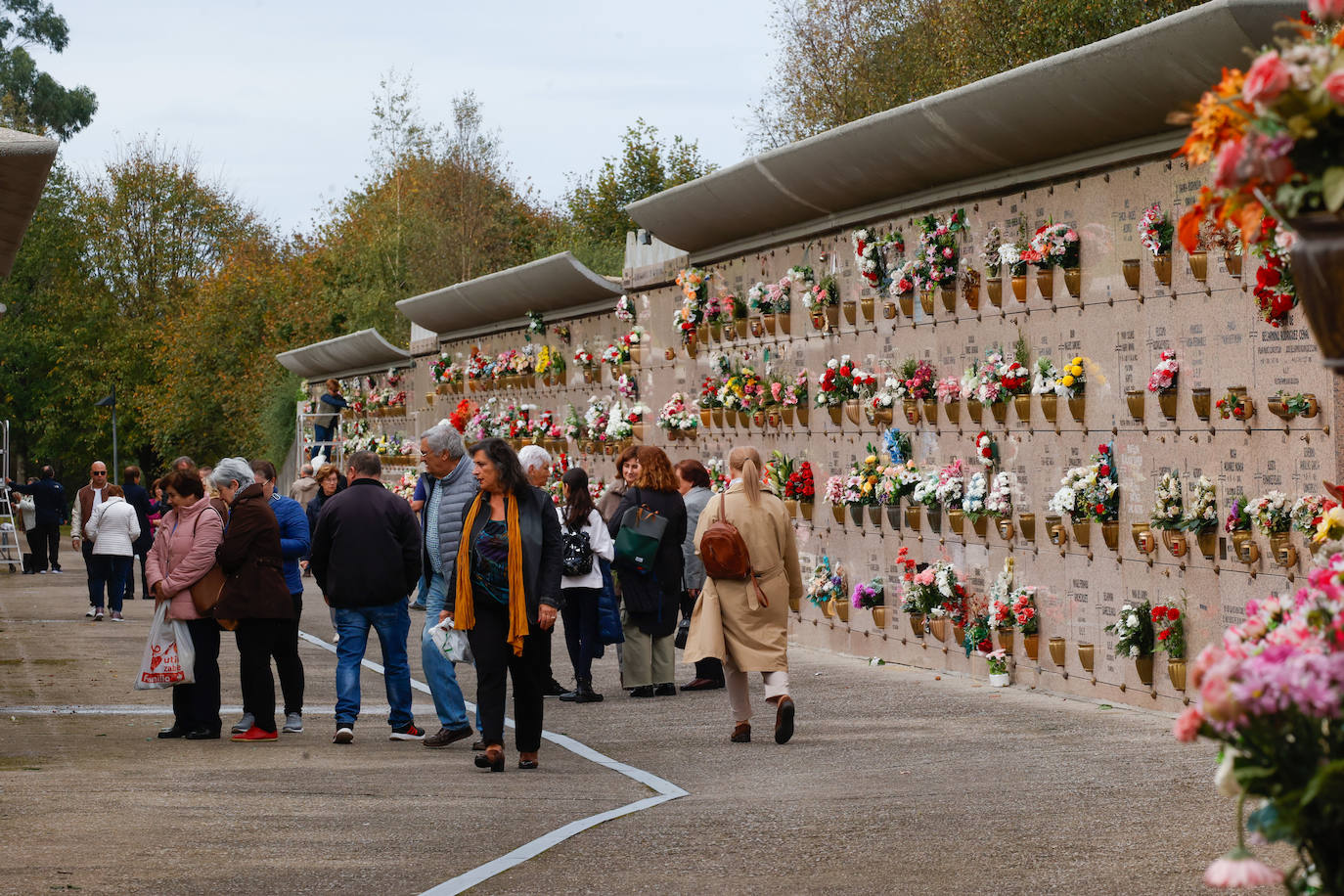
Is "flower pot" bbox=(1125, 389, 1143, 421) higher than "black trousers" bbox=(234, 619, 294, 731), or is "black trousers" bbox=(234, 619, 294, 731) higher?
"flower pot" bbox=(1125, 389, 1143, 421)

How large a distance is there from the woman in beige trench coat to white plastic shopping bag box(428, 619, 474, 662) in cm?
129

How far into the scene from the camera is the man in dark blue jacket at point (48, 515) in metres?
25.8

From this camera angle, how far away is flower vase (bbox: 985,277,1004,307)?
11844 mm

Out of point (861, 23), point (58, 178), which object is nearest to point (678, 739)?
point (861, 23)

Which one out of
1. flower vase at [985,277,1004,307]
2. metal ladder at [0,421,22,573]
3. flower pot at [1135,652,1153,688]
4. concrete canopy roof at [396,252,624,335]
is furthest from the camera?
metal ladder at [0,421,22,573]

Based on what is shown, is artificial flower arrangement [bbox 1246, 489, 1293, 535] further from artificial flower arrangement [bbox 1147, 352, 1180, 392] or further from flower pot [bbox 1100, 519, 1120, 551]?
flower pot [bbox 1100, 519, 1120, 551]

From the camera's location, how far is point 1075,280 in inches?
433

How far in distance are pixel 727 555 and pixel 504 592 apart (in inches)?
54.0

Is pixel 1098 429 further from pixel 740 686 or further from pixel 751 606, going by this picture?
pixel 740 686

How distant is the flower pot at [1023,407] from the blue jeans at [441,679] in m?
4.09

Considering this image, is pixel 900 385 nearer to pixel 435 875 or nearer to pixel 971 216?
pixel 971 216

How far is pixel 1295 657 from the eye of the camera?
3.09 m

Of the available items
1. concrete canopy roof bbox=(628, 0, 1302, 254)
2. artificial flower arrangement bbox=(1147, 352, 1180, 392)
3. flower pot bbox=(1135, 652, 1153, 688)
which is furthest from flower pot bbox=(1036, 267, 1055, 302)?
flower pot bbox=(1135, 652, 1153, 688)

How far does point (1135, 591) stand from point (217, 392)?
38777mm
